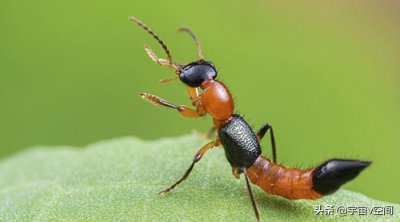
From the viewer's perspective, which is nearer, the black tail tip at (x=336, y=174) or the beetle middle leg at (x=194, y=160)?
the black tail tip at (x=336, y=174)

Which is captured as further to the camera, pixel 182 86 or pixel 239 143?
pixel 182 86

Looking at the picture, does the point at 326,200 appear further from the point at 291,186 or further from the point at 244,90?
the point at 244,90

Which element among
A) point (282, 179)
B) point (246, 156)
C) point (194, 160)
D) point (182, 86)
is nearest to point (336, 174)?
point (282, 179)

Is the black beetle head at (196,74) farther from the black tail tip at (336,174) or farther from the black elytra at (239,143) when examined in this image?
the black tail tip at (336,174)

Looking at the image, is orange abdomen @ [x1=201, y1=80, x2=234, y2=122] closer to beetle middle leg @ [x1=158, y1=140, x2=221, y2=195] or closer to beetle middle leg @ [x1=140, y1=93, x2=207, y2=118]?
beetle middle leg @ [x1=140, y1=93, x2=207, y2=118]

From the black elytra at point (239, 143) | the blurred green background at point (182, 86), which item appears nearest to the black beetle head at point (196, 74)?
the black elytra at point (239, 143)

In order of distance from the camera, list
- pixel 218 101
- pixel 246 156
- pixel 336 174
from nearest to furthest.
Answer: pixel 336 174
pixel 246 156
pixel 218 101

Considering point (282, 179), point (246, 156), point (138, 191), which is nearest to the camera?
point (138, 191)

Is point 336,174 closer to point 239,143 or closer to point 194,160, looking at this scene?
point 239,143
